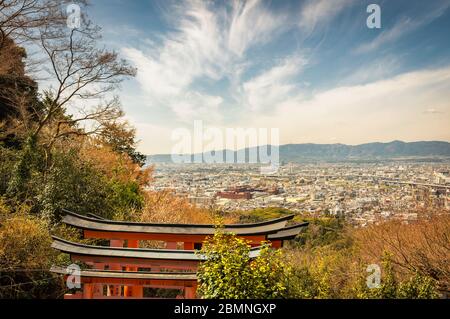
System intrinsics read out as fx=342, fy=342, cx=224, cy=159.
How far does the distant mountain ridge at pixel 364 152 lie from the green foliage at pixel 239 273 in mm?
10736

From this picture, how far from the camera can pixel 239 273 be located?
12.0 feet

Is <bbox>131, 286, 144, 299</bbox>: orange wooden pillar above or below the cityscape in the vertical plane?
below

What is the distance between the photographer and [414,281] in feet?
13.0

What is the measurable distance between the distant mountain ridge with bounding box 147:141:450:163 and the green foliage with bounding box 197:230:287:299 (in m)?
10.7

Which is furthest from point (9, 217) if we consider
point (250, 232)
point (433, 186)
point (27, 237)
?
point (433, 186)

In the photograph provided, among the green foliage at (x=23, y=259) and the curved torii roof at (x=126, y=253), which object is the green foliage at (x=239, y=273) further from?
the green foliage at (x=23, y=259)

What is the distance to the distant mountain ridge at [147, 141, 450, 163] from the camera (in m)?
14.3

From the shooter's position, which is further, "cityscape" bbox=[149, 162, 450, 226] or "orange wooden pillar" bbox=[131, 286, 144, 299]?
"cityscape" bbox=[149, 162, 450, 226]

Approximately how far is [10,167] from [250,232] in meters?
7.74

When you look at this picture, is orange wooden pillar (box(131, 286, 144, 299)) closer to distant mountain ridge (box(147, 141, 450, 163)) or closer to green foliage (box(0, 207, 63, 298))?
green foliage (box(0, 207, 63, 298))

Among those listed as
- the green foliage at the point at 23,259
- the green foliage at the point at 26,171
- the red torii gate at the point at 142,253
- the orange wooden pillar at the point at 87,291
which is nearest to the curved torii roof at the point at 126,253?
the red torii gate at the point at 142,253

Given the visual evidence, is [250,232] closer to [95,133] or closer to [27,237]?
[27,237]

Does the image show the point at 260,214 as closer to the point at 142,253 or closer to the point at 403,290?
the point at 142,253

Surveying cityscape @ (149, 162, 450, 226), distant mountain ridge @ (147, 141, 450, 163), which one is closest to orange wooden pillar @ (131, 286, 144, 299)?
cityscape @ (149, 162, 450, 226)
